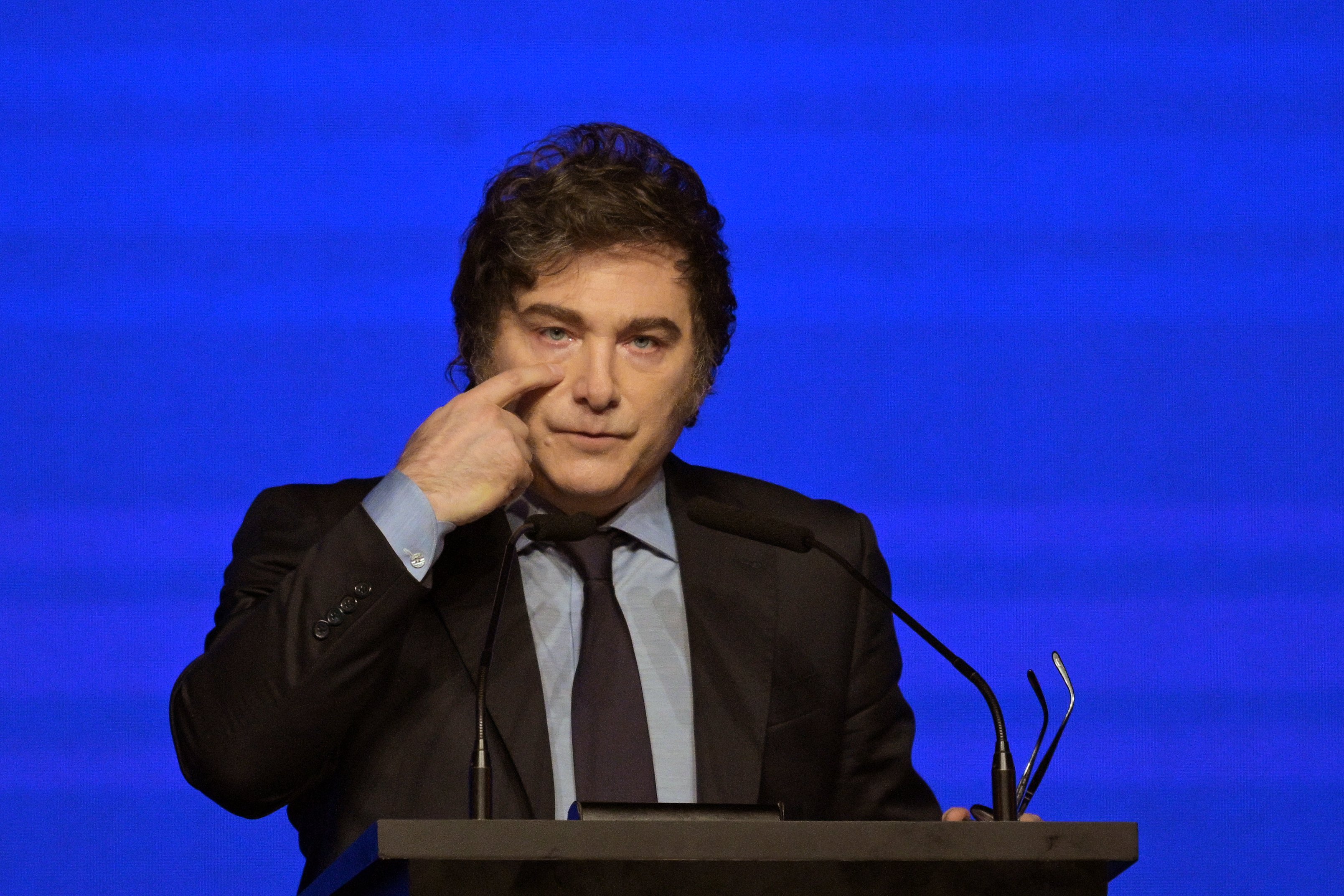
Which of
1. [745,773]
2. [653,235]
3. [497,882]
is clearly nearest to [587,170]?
[653,235]

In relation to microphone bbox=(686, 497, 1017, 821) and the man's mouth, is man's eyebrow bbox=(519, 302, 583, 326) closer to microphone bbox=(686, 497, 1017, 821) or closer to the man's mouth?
→ the man's mouth

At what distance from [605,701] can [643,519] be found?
302mm

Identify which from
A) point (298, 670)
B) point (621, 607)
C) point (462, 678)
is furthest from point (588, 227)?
point (298, 670)

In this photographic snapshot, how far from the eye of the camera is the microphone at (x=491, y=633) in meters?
1.42

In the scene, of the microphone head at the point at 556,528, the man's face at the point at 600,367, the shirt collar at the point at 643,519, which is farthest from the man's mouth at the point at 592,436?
the microphone head at the point at 556,528

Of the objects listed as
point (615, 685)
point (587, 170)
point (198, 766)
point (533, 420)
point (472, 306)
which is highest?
point (587, 170)

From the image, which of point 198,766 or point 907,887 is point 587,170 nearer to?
point 198,766

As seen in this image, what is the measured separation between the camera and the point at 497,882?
1.21 metres

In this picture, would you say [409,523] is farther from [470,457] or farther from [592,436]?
[592,436]

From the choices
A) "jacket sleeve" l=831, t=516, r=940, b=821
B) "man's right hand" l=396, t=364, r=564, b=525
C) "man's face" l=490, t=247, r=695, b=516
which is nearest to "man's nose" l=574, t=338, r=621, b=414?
"man's face" l=490, t=247, r=695, b=516

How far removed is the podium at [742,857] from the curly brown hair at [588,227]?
3.41 feet

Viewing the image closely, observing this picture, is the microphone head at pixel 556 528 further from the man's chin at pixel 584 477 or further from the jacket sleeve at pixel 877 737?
the jacket sleeve at pixel 877 737

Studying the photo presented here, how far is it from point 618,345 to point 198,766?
0.75 metres

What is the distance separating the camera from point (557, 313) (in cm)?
210
